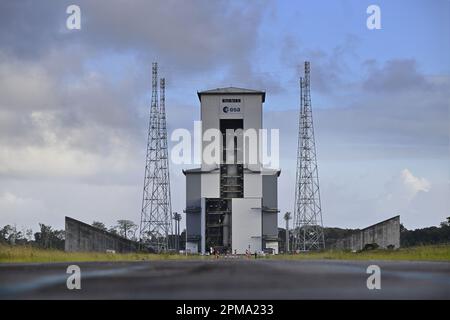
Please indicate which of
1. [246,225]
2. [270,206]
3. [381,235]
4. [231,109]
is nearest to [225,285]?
[381,235]

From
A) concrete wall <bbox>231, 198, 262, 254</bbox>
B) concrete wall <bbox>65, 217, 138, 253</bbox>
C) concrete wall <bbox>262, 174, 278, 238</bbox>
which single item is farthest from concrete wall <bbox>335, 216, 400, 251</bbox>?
concrete wall <bbox>262, 174, 278, 238</bbox>

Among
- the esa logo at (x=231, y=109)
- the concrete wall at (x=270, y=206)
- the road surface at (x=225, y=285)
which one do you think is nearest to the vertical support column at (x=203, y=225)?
the concrete wall at (x=270, y=206)

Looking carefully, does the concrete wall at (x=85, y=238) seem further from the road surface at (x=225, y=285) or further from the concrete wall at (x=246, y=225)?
the concrete wall at (x=246, y=225)

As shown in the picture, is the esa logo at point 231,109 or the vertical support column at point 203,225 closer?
the esa logo at point 231,109

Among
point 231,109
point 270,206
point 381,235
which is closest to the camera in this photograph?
point 381,235

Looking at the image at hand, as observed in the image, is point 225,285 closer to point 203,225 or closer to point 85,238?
point 85,238

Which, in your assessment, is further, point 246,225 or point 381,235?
point 246,225

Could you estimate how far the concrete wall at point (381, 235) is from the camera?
5179cm

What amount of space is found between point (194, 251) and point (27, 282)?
72.8 metres

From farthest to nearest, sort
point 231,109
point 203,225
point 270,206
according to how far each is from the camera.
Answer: point 270,206, point 203,225, point 231,109

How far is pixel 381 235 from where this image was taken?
56.8 meters

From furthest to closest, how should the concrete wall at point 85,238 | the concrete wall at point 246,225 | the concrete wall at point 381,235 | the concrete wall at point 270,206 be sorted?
1. the concrete wall at point 270,206
2. the concrete wall at point 246,225
3. the concrete wall at point 381,235
4. the concrete wall at point 85,238
